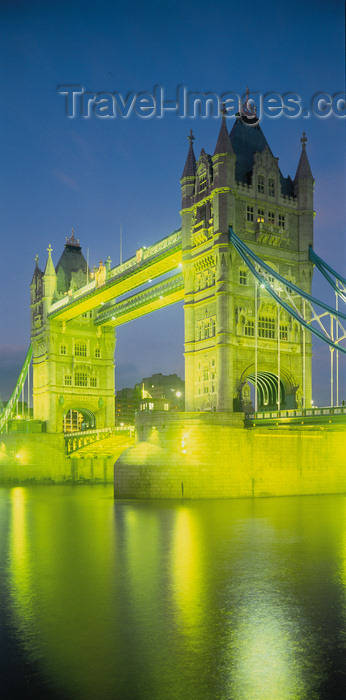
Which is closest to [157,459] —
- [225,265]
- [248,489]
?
[248,489]

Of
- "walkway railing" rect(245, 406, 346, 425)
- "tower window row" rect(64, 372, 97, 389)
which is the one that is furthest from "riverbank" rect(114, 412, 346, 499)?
"tower window row" rect(64, 372, 97, 389)

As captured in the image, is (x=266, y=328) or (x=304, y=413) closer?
(x=304, y=413)

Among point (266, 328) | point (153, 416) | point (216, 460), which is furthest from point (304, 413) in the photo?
point (266, 328)

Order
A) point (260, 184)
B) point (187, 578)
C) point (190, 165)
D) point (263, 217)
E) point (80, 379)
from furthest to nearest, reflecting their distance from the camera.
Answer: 1. point (80, 379)
2. point (190, 165)
3. point (260, 184)
4. point (263, 217)
5. point (187, 578)

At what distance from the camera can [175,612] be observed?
40.4ft

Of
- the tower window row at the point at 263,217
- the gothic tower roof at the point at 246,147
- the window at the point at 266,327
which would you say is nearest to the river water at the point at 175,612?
the window at the point at 266,327

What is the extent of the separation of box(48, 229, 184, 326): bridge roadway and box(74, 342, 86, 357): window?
10.6ft

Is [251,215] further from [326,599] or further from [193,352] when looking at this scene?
[326,599]

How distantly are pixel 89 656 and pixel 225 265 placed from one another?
3179cm

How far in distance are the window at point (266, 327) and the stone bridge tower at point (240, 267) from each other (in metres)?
0.07

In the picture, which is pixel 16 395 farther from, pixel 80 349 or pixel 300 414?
pixel 300 414

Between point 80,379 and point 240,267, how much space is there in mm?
33604

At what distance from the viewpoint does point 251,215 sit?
137ft

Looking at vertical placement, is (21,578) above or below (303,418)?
below
